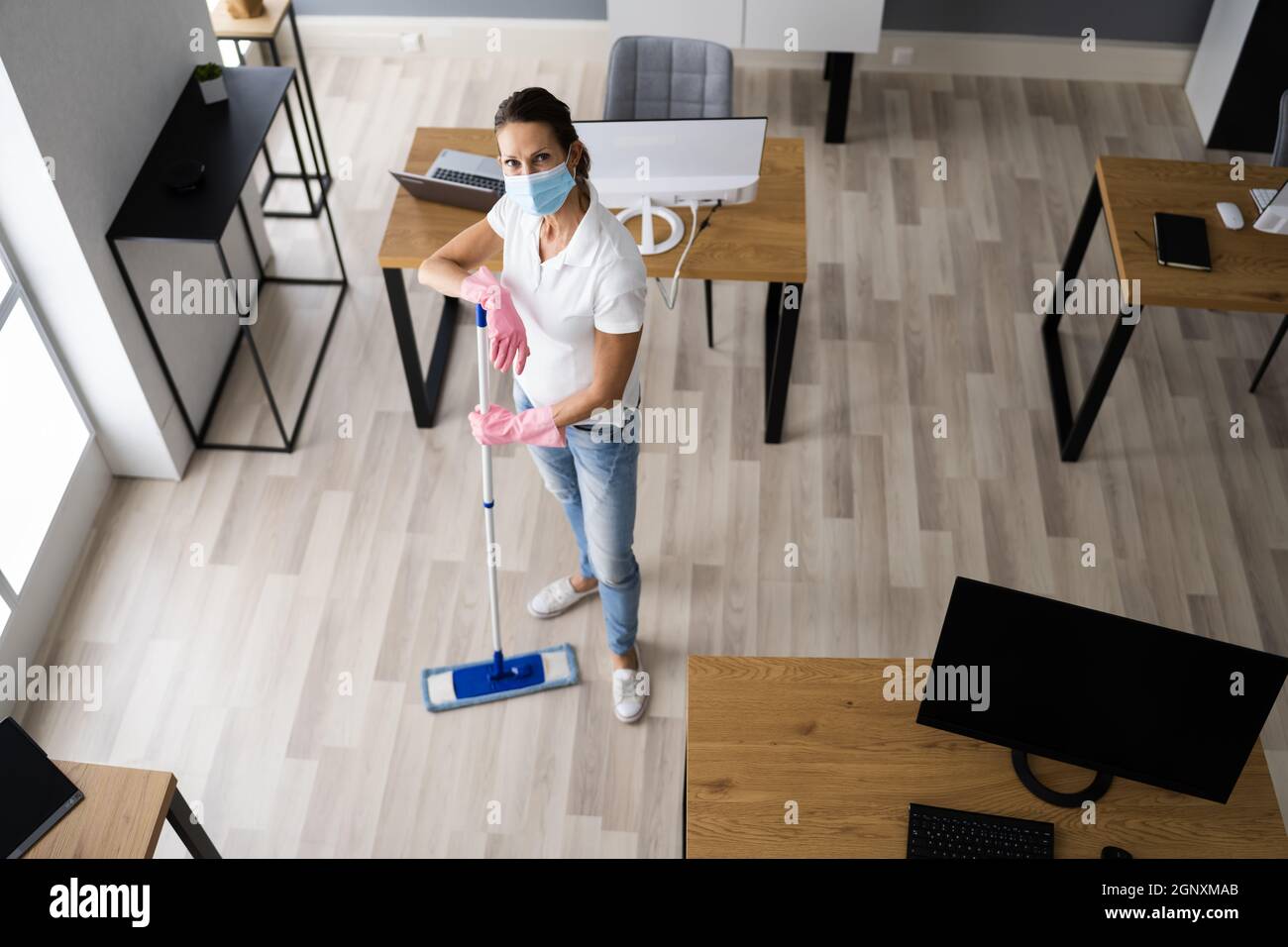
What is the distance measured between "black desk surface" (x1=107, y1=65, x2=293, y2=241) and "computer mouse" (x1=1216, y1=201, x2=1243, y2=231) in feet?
10.4

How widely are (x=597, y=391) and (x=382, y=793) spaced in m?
1.46

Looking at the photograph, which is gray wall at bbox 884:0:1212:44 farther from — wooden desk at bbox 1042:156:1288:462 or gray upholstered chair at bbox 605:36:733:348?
gray upholstered chair at bbox 605:36:733:348

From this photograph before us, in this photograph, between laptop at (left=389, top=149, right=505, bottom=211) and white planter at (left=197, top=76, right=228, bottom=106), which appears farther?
white planter at (left=197, top=76, right=228, bottom=106)

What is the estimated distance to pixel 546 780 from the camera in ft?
10.4

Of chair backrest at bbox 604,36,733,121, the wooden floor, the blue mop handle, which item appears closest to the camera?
the blue mop handle

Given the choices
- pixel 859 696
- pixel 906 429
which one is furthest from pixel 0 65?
pixel 906 429

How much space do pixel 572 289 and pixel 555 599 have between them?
1416mm

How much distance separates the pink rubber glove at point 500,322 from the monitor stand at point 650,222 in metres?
1.05

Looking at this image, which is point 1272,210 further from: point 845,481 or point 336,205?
point 336,205

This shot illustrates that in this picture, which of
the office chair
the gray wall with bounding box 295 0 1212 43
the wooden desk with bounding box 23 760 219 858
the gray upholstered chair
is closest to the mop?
the wooden desk with bounding box 23 760 219 858

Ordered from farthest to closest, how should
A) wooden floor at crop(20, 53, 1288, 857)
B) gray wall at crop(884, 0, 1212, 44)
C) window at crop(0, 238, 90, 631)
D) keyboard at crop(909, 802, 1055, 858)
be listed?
gray wall at crop(884, 0, 1212, 44)
window at crop(0, 238, 90, 631)
wooden floor at crop(20, 53, 1288, 857)
keyboard at crop(909, 802, 1055, 858)

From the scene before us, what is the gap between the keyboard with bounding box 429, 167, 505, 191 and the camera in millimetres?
3596

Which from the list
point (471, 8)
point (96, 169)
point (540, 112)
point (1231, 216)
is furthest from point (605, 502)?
point (471, 8)

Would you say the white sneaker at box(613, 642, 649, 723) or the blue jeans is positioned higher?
the blue jeans
